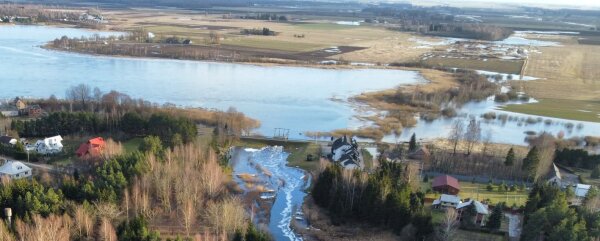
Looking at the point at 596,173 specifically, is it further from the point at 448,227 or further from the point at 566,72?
the point at 566,72

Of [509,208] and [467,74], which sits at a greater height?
[467,74]

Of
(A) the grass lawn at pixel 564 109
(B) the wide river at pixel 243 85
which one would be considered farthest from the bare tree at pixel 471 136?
(A) the grass lawn at pixel 564 109

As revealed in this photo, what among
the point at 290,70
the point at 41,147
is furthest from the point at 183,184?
the point at 290,70

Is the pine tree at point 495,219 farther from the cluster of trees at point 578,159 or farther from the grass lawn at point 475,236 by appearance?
the cluster of trees at point 578,159

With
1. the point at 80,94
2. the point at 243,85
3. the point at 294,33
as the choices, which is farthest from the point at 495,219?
the point at 294,33

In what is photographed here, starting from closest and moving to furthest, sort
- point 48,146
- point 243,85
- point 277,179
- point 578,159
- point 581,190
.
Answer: point 581,190 < point 277,179 < point 48,146 < point 578,159 < point 243,85

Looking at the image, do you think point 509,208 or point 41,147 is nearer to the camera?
point 509,208

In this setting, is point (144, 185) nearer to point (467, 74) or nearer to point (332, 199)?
point (332, 199)
